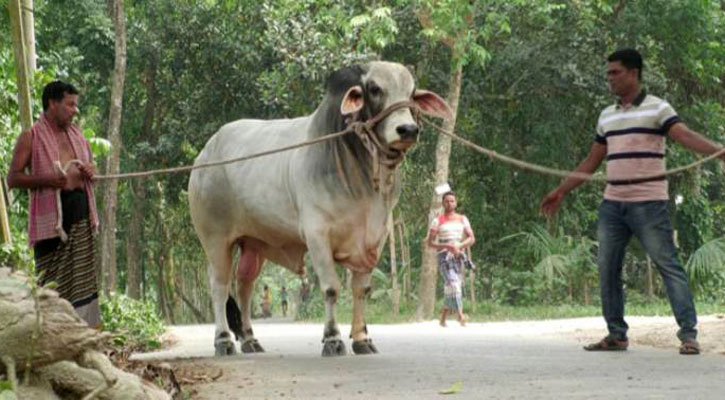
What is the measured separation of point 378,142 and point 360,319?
1.53 meters

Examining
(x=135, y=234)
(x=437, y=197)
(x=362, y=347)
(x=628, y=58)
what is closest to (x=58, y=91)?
(x=362, y=347)

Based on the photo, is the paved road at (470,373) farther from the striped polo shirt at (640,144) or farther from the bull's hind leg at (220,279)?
the striped polo shirt at (640,144)

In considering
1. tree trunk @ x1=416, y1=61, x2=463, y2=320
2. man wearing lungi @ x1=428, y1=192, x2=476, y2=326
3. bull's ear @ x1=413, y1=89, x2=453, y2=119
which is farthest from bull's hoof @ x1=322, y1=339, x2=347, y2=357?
tree trunk @ x1=416, y1=61, x2=463, y2=320

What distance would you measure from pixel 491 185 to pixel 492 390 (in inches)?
884

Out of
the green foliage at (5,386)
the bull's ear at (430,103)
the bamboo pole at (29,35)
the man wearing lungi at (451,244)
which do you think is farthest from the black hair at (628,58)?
the man wearing lungi at (451,244)

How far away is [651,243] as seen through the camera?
A: 9594mm

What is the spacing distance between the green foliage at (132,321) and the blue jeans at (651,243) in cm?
495

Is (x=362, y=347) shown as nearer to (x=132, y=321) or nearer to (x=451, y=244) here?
(x=132, y=321)

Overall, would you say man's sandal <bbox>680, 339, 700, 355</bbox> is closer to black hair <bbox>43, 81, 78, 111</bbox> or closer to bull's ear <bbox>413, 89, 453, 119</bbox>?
bull's ear <bbox>413, 89, 453, 119</bbox>

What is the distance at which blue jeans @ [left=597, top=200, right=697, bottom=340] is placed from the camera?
9547 mm

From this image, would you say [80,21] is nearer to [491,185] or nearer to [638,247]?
[491,185]

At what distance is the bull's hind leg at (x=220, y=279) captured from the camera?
11.4m

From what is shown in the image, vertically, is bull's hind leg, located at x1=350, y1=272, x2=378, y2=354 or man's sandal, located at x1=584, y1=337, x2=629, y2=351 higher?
bull's hind leg, located at x1=350, y1=272, x2=378, y2=354

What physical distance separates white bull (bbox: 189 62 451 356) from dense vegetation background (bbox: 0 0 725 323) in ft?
38.1
